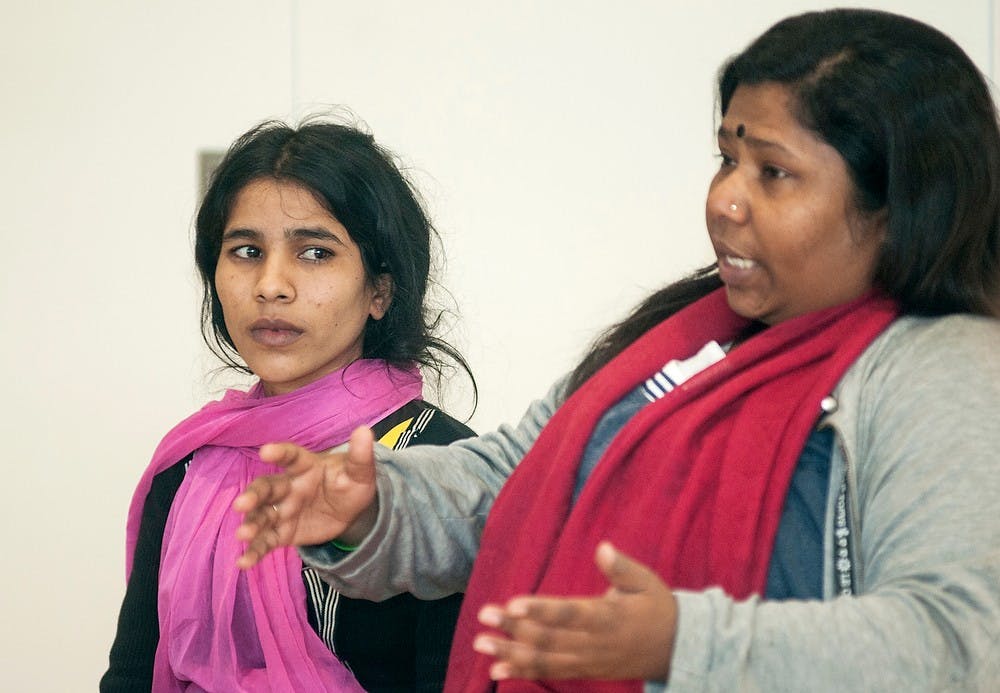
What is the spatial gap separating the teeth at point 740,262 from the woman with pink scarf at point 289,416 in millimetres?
717

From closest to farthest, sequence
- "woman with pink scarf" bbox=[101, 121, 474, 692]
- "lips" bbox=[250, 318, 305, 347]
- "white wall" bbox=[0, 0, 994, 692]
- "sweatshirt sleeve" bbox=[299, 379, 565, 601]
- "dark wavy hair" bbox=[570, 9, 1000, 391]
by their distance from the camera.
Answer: "dark wavy hair" bbox=[570, 9, 1000, 391] → "sweatshirt sleeve" bbox=[299, 379, 565, 601] → "woman with pink scarf" bbox=[101, 121, 474, 692] → "lips" bbox=[250, 318, 305, 347] → "white wall" bbox=[0, 0, 994, 692]

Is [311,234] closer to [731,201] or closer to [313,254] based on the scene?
[313,254]

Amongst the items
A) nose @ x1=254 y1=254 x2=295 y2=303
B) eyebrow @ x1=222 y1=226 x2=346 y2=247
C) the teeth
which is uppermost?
the teeth

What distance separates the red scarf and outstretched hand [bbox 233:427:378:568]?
151 millimetres

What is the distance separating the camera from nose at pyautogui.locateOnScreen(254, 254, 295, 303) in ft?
6.21

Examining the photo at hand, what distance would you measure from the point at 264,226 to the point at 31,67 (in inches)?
58.0

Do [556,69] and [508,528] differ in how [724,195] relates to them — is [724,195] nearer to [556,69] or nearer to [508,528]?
[508,528]

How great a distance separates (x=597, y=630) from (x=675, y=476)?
0.30 meters

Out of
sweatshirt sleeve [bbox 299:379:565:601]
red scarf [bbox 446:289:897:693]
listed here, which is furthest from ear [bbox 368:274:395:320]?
red scarf [bbox 446:289:897:693]

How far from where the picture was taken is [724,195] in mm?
1267

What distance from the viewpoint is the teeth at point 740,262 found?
4.21ft

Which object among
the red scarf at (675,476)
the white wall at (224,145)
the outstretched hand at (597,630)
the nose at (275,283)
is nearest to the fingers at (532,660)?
the outstretched hand at (597,630)

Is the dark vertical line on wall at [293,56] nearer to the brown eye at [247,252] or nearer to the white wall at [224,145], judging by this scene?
the white wall at [224,145]

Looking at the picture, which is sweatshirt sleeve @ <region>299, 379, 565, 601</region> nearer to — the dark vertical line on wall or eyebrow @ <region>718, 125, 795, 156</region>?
eyebrow @ <region>718, 125, 795, 156</region>
